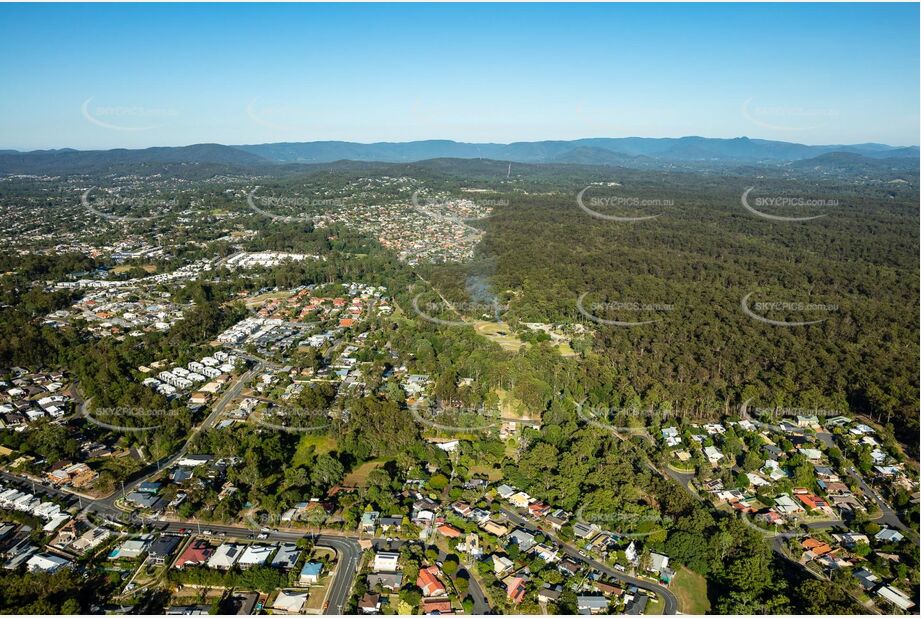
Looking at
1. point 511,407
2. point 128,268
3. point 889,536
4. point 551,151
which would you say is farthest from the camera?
point 551,151

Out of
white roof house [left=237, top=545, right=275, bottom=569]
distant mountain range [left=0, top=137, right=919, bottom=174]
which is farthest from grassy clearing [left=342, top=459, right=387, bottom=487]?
distant mountain range [left=0, top=137, right=919, bottom=174]

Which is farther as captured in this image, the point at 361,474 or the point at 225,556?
the point at 361,474

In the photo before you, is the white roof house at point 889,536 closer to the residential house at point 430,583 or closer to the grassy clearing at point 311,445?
the residential house at point 430,583

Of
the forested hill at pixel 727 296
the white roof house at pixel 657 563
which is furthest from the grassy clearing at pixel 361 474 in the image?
the forested hill at pixel 727 296

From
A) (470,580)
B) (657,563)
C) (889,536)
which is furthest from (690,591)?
(889,536)

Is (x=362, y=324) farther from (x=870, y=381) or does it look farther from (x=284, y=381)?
(x=870, y=381)

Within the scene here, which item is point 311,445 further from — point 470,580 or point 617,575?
point 617,575

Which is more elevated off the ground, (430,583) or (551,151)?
(551,151)
